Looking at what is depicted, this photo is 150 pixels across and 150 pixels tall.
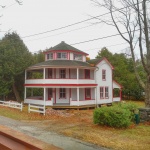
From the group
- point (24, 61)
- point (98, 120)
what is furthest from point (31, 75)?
point (98, 120)

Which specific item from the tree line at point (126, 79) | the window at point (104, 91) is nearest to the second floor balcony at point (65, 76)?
the window at point (104, 91)

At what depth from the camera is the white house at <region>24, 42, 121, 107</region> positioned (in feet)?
88.8

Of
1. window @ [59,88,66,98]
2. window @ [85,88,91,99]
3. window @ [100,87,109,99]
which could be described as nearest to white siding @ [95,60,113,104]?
window @ [100,87,109,99]

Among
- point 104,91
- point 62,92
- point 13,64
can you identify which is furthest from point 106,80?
point 13,64

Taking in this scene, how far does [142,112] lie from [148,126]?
4.20 ft

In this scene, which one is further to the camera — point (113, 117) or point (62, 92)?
point (62, 92)

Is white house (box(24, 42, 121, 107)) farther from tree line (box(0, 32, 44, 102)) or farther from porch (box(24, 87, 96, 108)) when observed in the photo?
tree line (box(0, 32, 44, 102))

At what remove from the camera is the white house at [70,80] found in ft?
88.8

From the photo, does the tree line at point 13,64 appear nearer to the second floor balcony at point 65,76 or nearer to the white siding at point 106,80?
the second floor balcony at point 65,76

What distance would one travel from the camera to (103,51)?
51594 mm

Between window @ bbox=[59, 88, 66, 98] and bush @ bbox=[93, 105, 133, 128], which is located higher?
window @ bbox=[59, 88, 66, 98]


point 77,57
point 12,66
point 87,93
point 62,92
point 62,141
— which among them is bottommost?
point 62,141

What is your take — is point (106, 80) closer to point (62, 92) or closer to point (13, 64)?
point (62, 92)

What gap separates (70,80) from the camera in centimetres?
2711
